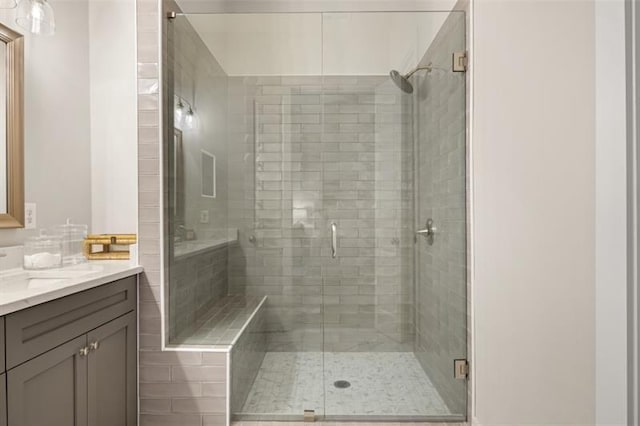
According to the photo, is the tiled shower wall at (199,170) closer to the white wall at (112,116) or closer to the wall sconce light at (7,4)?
the white wall at (112,116)

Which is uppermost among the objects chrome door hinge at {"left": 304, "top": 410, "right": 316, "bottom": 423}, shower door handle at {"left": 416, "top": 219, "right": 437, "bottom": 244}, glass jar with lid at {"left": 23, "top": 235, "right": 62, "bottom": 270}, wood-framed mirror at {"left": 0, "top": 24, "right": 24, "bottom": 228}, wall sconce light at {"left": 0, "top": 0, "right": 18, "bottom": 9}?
wall sconce light at {"left": 0, "top": 0, "right": 18, "bottom": 9}

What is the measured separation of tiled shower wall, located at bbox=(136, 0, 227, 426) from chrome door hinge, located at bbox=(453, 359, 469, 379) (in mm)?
1337

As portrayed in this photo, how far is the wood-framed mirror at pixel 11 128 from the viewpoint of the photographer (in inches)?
75.6

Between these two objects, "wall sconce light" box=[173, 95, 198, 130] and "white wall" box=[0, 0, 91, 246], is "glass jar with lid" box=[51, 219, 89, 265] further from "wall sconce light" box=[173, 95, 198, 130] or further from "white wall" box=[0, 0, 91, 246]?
"wall sconce light" box=[173, 95, 198, 130]

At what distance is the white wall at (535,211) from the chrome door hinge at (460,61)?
95 mm

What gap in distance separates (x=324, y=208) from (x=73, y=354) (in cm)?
134

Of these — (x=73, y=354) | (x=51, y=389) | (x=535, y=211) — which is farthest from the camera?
(x=535, y=211)

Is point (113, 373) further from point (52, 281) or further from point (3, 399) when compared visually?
point (3, 399)

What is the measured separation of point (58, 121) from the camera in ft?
7.45

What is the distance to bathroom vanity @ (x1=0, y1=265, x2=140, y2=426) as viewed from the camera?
1.27m

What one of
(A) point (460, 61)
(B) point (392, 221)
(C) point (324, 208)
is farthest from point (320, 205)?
(A) point (460, 61)

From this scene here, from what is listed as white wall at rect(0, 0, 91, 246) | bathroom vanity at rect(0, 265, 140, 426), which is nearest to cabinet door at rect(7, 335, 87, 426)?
bathroom vanity at rect(0, 265, 140, 426)
